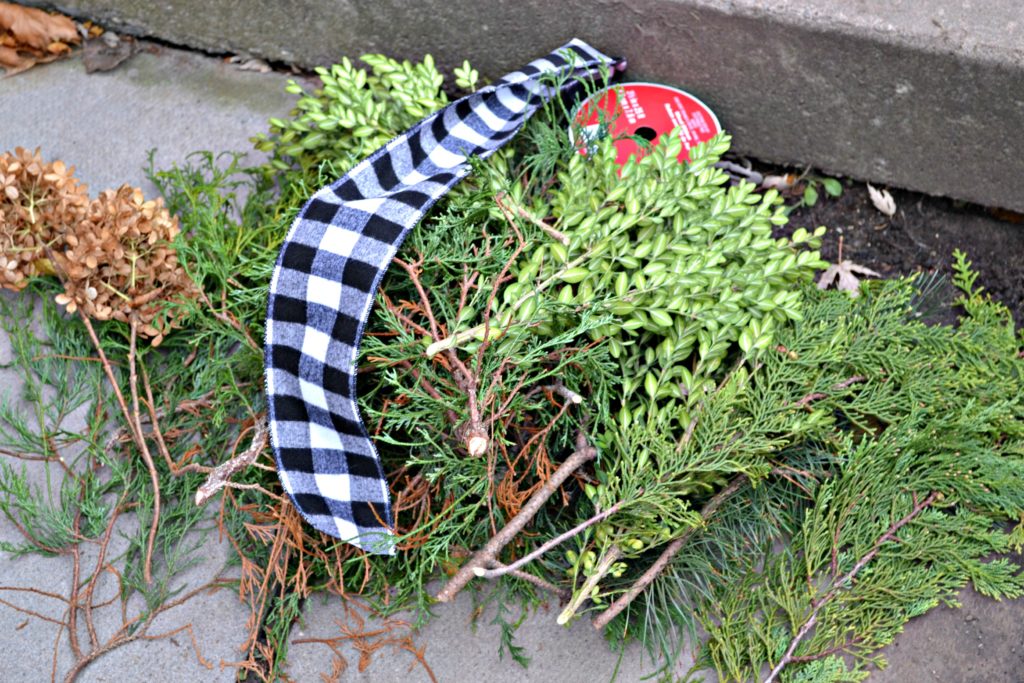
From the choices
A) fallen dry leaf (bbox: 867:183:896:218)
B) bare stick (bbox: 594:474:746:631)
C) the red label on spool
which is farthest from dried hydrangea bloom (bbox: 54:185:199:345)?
fallen dry leaf (bbox: 867:183:896:218)

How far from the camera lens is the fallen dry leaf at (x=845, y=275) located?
276 cm

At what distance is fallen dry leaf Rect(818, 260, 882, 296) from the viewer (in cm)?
276

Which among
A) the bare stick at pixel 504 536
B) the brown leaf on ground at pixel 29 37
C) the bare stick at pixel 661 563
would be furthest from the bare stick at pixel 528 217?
the brown leaf on ground at pixel 29 37

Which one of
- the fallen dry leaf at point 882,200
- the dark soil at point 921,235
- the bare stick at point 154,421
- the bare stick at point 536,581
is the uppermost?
the fallen dry leaf at point 882,200

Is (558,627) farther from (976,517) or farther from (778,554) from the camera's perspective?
(976,517)

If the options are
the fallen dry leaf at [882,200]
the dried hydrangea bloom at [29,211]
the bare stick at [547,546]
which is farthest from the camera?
the fallen dry leaf at [882,200]

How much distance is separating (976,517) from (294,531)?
176 centimetres

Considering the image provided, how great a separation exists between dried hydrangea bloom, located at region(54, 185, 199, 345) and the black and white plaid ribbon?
39 centimetres

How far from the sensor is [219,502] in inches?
96.1

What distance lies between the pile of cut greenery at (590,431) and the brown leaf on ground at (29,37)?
3.06ft

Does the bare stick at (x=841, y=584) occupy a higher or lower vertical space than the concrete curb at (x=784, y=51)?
lower

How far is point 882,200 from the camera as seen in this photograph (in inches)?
113

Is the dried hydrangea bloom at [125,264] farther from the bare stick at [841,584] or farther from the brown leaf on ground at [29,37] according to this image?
the bare stick at [841,584]

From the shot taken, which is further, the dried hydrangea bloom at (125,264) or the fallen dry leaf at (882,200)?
the fallen dry leaf at (882,200)
